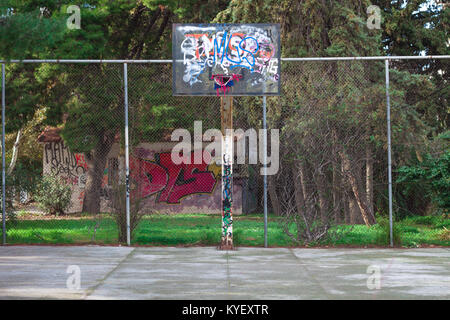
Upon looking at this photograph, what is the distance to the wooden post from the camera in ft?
40.5

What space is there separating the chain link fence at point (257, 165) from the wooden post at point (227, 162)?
972 mm

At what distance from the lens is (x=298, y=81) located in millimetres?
17000

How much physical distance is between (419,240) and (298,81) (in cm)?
533

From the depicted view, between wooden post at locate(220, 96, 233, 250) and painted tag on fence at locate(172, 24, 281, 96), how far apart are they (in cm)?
31

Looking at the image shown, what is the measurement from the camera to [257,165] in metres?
24.4

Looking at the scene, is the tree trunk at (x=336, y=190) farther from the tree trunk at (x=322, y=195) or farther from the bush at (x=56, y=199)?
the bush at (x=56, y=199)

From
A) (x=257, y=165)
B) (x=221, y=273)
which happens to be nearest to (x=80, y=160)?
(x=257, y=165)

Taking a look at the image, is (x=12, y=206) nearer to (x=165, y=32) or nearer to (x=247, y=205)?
(x=165, y=32)

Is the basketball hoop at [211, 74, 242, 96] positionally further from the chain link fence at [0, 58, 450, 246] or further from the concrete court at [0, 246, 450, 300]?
the concrete court at [0, 246, 450, 300]

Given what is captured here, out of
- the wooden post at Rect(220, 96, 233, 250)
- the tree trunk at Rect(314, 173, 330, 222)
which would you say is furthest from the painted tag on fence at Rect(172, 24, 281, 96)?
the tree trunk at Rect(314, 173, 330, 222)

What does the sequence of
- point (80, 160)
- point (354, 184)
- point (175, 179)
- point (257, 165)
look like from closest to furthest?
1. point (354, 184)
2. point (257, 165)
3. point (175, 179)
4. point (80, 160)

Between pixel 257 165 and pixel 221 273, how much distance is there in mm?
15008

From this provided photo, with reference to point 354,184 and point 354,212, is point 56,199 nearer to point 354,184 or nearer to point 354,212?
point 354,212
